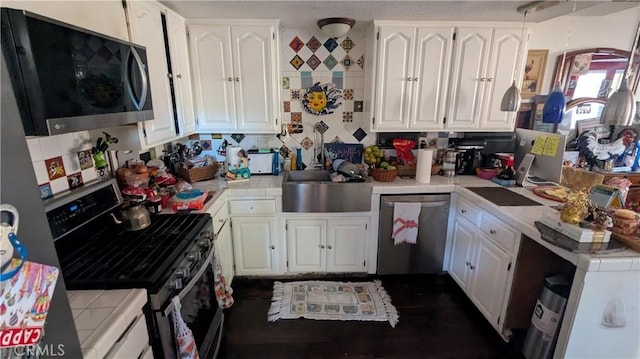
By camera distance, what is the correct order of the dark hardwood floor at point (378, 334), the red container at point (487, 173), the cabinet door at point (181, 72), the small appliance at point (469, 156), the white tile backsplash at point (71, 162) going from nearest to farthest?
the white tile backsplash at point (71, 162), the dark hardwood floor at point (378, 334), the cabinet door at point (181, 72), the red container at point (487, 173), the small appliance at point (469, 156)

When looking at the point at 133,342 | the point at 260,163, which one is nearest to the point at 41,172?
the point at 133,342

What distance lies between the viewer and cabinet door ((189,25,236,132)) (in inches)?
91.9

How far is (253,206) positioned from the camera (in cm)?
244

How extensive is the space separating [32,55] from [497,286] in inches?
102

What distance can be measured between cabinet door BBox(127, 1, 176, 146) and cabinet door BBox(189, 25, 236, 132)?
40 centimetres

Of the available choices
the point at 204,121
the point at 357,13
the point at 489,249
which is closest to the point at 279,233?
the point at 204,121

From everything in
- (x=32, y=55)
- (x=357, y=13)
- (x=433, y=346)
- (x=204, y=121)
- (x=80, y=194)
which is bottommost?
(x=433, y=346)

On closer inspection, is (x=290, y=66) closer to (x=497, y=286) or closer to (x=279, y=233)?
(x=279, y=233)

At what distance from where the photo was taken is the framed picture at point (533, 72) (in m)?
2.69

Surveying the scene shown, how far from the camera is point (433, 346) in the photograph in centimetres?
197

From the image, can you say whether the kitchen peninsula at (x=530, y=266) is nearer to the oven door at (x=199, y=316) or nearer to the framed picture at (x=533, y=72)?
the oven door at (x=199, y=316)

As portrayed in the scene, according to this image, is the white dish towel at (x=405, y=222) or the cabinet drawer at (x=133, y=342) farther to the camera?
the white dish towel at (x=405, y=222)

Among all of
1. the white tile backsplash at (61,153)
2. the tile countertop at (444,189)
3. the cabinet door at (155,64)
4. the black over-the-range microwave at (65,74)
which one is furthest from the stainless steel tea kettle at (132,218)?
the tile countertop at (444,189)

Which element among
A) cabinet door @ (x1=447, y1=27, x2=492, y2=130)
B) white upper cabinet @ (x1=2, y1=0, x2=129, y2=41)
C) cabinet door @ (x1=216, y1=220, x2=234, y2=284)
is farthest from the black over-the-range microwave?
cabinet door @ (x1=447, y1=27, x2=492, y2=130)
